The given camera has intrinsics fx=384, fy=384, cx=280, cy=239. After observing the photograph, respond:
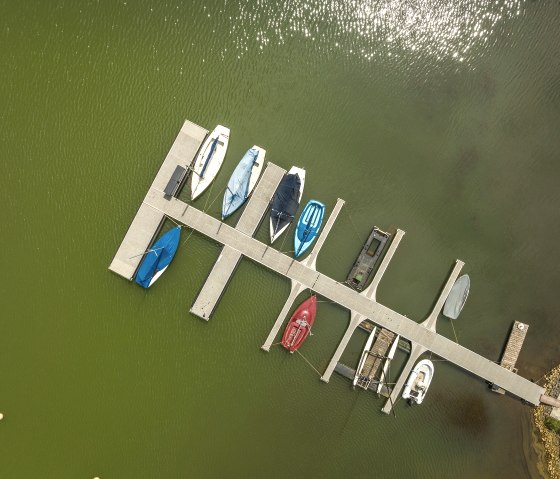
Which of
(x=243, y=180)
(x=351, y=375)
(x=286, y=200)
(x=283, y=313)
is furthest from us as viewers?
(x=351, y=375)

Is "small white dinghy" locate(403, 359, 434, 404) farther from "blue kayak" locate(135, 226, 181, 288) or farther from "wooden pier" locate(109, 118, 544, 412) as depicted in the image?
"blue kayak" locate(135, 226, 181, 288)

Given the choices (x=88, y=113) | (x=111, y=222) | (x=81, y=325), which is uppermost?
(x=88, y=113)

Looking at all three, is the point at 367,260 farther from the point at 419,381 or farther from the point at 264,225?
the point at 419,381

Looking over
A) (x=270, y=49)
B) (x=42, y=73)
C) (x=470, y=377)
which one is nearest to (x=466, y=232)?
(x=470, y=377)

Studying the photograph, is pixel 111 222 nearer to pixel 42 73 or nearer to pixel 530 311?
pixel 42 73

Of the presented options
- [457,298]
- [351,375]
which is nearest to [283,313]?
[351,375]

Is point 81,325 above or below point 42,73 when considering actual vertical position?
below
